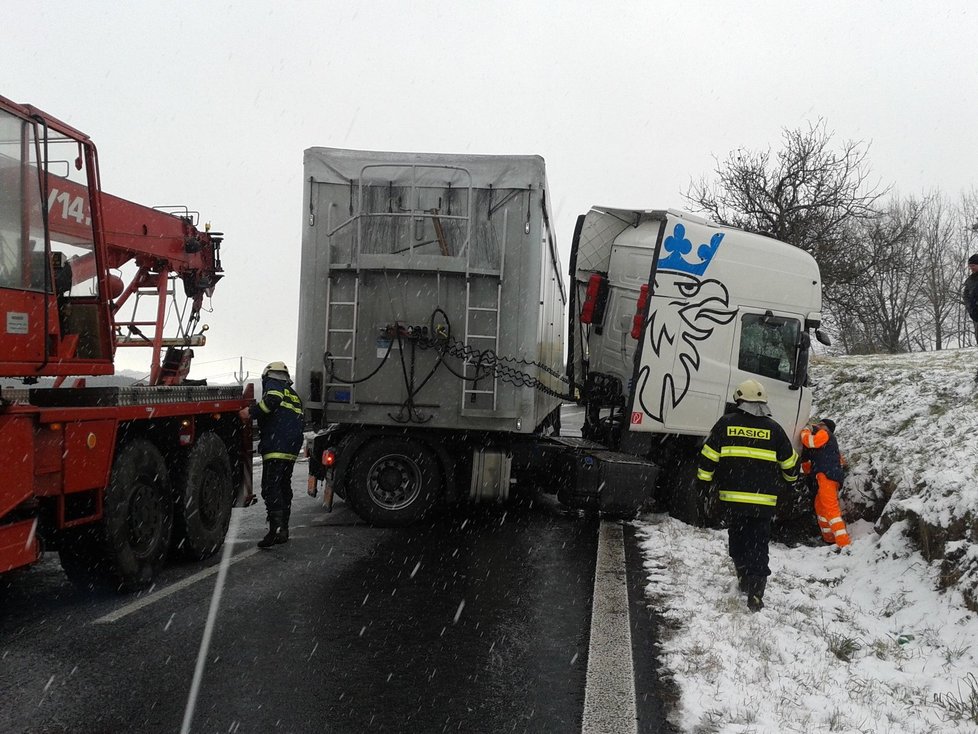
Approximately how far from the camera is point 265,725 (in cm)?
366

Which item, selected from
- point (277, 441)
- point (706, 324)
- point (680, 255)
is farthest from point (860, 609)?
point (277, 441)

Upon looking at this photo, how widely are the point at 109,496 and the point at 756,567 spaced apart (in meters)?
4.33

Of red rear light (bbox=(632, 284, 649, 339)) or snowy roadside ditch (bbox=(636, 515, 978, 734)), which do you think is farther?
red rear light (bbox=(632, 284, 649, 339))

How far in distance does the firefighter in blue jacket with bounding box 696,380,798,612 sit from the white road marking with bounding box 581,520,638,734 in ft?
3.03

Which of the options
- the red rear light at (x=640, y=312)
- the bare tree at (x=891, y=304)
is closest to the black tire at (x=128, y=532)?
the red rear light at (x=640, y=312)

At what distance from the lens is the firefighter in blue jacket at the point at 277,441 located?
25.2 feet

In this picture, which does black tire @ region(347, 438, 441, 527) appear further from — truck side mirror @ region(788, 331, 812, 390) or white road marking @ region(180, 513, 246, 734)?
truck side mirror @ region(788, 331, 812, 390)

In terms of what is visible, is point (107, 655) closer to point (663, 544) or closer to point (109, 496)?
point (109, 496)

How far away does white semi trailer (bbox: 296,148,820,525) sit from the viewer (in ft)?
27.4

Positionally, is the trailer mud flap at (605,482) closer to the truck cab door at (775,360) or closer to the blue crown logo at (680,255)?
the truck cab door at (775,360)

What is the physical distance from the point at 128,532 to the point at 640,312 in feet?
18.4

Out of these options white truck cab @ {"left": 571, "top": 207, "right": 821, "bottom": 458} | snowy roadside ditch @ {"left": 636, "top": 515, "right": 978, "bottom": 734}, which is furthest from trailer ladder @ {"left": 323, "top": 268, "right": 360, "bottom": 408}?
snowy roadside ditch @ {"left": 636, "top": 515, "right": 978, "bottom": 734}

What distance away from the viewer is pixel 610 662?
4.62 metres

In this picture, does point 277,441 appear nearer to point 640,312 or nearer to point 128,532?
point 128,532
